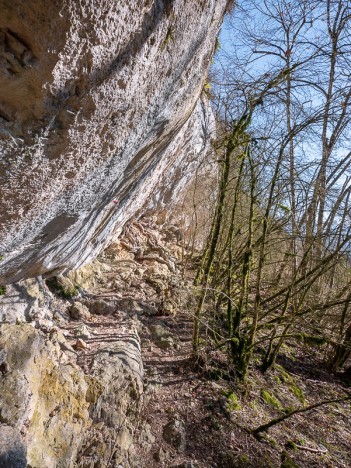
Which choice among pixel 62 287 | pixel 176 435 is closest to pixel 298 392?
pixel 176 435

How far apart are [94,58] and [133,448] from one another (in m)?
3.22

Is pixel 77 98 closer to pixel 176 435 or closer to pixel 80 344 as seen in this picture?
pixel 80 344

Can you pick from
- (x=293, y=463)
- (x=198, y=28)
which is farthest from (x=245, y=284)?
(x=198, y=28)

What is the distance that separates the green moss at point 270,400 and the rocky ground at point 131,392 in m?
0.03

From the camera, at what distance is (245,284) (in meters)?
3.76

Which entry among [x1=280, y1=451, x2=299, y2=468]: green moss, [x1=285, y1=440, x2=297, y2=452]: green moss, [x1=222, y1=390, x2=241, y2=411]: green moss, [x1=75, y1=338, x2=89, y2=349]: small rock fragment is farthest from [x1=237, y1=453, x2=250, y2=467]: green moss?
[x1=75, y1=338, x2=89, y2=349]: small rock fragment

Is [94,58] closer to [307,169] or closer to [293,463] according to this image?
[307,169]

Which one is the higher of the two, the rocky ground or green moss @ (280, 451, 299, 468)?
the rocky ground

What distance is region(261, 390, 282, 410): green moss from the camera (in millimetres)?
3809

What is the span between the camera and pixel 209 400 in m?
3.49

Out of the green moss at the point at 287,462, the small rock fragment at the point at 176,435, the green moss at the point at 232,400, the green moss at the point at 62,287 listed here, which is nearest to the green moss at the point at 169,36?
the green moss at the point at 62,287

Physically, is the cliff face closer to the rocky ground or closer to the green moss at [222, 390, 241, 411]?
the rocky ground

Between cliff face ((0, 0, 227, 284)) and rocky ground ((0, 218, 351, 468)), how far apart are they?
0.89 meters

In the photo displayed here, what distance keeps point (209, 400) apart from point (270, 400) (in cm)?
97
